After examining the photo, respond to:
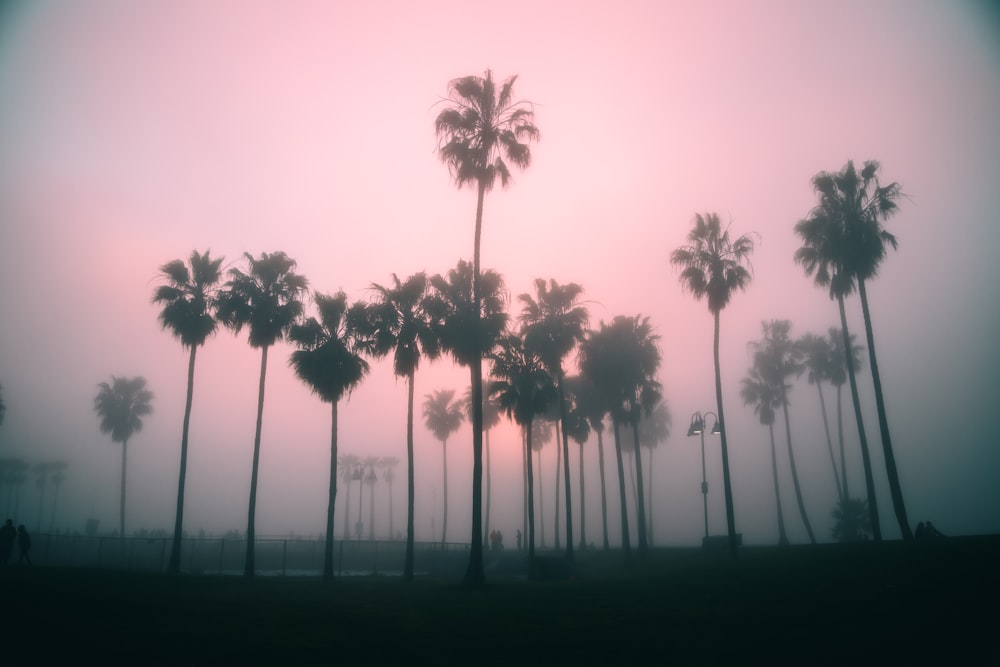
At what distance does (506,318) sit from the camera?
34.0 m

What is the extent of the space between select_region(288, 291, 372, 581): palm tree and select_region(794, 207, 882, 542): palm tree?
27.8m

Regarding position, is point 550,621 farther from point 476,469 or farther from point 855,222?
point 855,222

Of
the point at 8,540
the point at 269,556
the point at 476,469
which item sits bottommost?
the point at 269,556

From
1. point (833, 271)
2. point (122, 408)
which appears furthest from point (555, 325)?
point (122, 408)

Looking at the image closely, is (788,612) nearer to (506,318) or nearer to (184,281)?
(506,318)

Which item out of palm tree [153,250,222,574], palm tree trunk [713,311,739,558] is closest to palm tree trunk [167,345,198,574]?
palm tree [153,250,222,574]

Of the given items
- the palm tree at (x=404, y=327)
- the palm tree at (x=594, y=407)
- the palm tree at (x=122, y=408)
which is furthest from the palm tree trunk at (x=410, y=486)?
the palm tree at (x=122, y=408)

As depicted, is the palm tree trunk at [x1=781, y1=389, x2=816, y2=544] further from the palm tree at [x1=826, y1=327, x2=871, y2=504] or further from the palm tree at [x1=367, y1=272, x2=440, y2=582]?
the palm tree at [x1=367, y1=272, x2=440, y2=582]

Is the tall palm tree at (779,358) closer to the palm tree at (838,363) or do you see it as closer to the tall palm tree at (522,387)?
the palm tree at (838,363)

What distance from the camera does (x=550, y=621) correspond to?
1542cm

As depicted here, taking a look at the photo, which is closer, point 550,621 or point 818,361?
point 550,621

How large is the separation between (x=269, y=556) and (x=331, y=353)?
25.1 metres

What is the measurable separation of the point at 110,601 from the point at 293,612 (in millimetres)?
5314

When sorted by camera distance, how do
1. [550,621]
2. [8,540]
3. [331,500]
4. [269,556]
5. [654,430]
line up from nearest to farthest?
1. [550,621]
2. [8,540]
3. [331,500]
4. [269,556]
5. [654,430]
